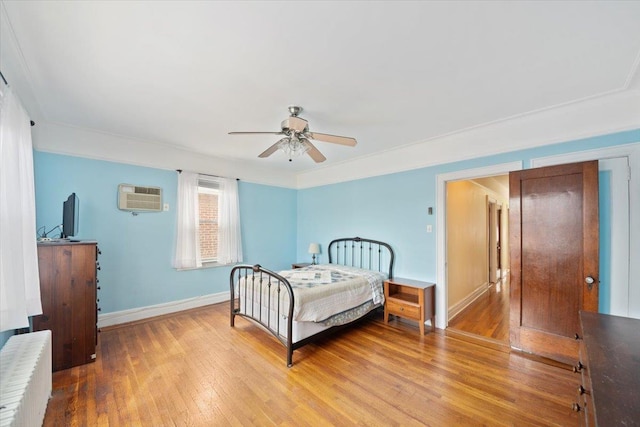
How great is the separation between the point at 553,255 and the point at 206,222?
15.9 ft

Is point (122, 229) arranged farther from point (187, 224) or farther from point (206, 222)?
point (206, 222)

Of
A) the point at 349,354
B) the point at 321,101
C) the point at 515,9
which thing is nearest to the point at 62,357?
the point at 349,354

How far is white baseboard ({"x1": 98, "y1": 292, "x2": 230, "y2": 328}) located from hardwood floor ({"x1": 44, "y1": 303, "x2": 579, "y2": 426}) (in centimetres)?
36

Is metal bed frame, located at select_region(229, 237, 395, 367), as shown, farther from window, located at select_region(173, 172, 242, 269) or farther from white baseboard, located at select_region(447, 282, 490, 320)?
white baseboard, located at select_region(447, 282, 490, 320)

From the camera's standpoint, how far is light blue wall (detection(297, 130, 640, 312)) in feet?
8.45

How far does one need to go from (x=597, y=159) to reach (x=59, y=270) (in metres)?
5.43

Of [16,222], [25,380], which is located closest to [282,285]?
[25,380]

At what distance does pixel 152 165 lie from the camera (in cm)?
390

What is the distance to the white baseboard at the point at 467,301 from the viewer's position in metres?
4.05

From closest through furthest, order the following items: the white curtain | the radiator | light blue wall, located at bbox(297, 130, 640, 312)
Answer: the radiator, the white curtain, light blue wall, located at bbox(297, 130, 640, 312)

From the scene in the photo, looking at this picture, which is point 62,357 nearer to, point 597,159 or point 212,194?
point 212,194

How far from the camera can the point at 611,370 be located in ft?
3.46

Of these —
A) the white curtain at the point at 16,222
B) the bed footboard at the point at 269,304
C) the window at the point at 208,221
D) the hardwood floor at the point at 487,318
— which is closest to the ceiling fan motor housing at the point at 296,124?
the bed footboard at the point at 269,304

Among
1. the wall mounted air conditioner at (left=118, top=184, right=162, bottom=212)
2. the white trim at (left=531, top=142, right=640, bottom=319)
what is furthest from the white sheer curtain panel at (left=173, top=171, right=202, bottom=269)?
the white trim at (left=531, top=142, right=640, bottom=319)
